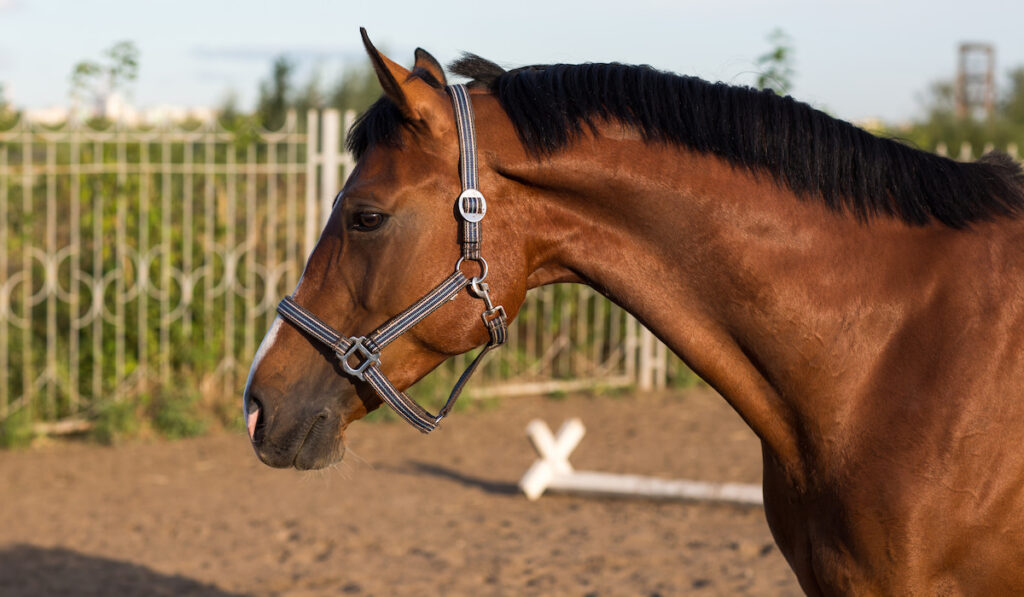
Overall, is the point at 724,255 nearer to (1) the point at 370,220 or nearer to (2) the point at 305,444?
(1) the point at 370,220

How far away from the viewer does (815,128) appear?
236 cm

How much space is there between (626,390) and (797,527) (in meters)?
7.55

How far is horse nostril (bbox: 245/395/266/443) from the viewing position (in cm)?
237

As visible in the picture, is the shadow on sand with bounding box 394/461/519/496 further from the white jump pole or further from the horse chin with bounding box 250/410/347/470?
the horse chin with bounding box 250/410/347/470

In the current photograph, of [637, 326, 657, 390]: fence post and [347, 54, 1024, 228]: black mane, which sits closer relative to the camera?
[347, 54, 1024, 228]: black mane

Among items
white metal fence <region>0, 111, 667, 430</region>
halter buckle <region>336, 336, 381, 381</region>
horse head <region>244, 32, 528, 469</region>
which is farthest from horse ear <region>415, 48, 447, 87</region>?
white metal fence <region>0, 111, 667, 430</region>

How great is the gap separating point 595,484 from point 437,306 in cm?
420

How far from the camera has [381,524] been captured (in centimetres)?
604

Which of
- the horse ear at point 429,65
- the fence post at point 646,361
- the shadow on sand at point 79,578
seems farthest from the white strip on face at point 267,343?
the fence post at point 646,361

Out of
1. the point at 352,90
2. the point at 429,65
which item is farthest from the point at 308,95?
the point at 429,65

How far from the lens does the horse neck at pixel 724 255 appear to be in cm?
235

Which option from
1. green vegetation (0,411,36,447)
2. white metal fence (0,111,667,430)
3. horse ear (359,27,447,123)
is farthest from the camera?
white metal fence (0,111,667,430)

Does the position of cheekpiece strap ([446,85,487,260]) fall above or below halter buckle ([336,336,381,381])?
above

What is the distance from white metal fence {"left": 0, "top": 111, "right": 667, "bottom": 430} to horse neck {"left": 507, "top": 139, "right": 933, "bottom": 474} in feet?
19.7
